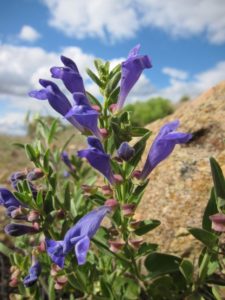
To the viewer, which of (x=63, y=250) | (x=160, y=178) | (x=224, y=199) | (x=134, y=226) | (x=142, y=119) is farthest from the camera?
(x=142, y=119)

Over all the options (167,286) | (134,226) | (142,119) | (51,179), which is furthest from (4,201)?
(142,119)

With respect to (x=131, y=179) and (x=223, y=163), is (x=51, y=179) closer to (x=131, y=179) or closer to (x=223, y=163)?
(x=131, y=179)

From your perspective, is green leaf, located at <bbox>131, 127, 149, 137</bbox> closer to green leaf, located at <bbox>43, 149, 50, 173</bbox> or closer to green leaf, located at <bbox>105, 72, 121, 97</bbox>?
green leaf, located at <bbox>105, 72, 121, 97</bbox>

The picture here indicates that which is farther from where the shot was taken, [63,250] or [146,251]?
[146,251]

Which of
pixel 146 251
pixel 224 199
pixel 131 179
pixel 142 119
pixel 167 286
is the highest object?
pixel 142 119

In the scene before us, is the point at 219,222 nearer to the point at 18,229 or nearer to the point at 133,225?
the point at 133,225

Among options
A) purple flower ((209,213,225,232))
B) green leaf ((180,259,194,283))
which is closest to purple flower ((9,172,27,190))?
green leaf ((180,259,194,283))
